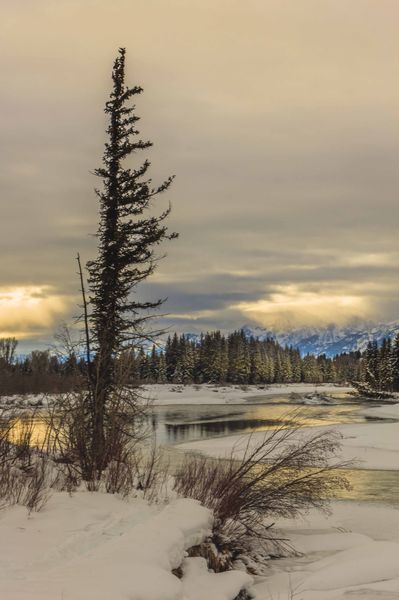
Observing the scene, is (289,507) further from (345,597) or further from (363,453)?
(363,453)

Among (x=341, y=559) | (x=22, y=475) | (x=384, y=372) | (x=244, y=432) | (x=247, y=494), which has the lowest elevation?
(x=244, y=432)

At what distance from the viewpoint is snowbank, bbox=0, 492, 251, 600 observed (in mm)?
5066

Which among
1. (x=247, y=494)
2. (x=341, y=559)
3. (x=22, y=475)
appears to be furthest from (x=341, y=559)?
(x=22, y=475)

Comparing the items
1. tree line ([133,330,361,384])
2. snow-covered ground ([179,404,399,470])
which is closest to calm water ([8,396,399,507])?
snow-covered ground ([179,404,399,470])

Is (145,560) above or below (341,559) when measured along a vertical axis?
above

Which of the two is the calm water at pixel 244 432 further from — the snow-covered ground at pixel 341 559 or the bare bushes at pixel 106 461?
the snow-covered ground at pixel 341 559

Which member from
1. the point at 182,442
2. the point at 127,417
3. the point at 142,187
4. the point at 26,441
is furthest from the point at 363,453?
the point at 26,441

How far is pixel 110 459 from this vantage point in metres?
9.62

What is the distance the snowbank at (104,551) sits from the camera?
5.07 meters

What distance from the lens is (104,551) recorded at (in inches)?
243

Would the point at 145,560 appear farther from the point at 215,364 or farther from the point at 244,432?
the point at 215,364

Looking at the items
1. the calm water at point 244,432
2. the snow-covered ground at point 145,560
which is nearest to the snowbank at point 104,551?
the snow-covered ground at point 145,560

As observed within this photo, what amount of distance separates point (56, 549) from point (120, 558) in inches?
28.5

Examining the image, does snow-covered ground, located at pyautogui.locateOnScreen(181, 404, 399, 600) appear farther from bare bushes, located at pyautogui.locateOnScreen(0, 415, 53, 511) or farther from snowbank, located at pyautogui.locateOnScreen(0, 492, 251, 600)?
bare bushes, located at pyautogui.locateOnScreen(0, 415, 53, 511)
